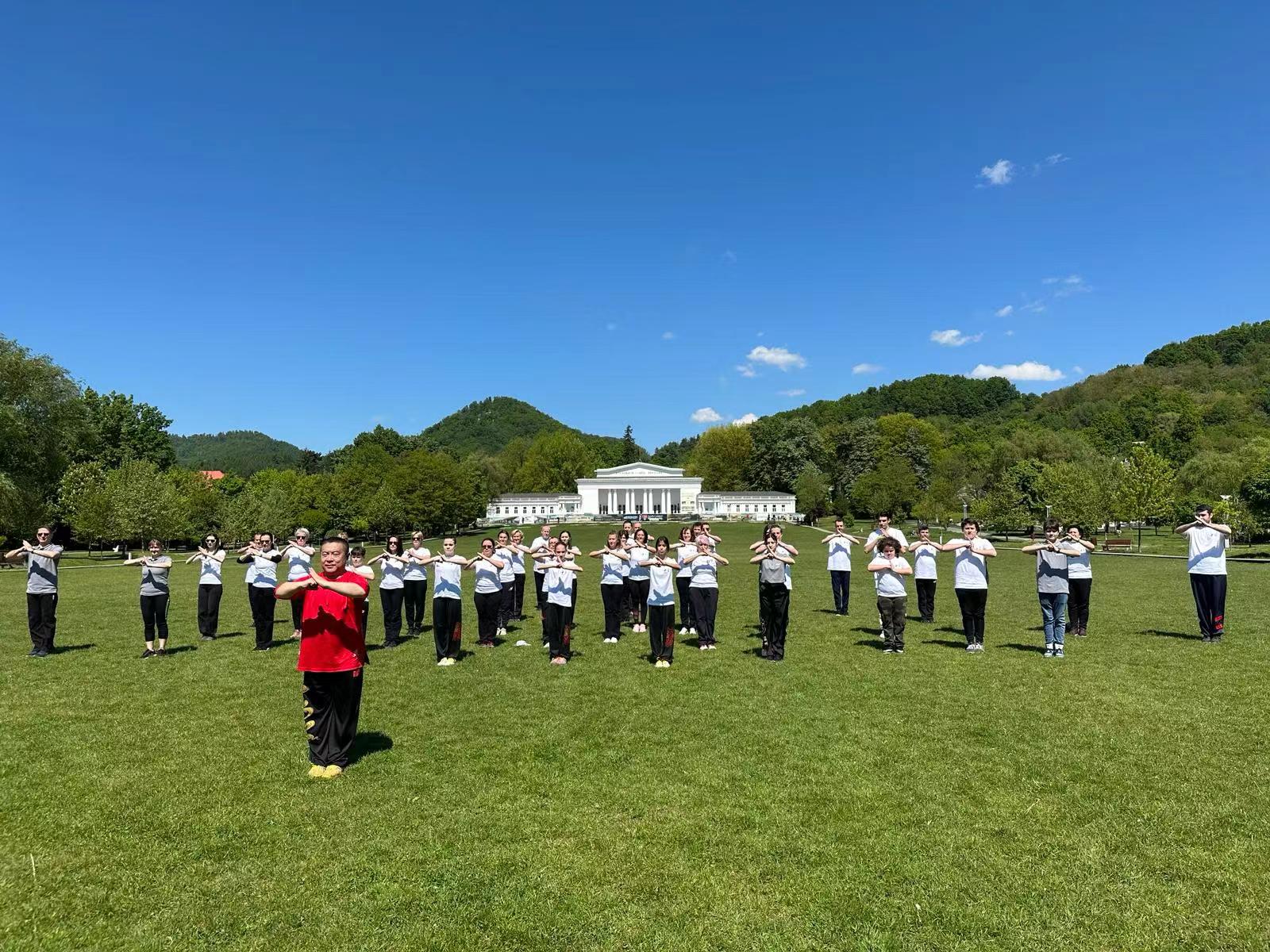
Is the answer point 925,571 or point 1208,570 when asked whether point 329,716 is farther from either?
point 1208,570

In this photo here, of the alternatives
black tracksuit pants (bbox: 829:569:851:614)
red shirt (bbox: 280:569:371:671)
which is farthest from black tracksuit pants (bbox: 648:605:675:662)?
black tracksuit pants (bbox: 829:569:851:614)

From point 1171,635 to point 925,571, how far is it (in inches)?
164

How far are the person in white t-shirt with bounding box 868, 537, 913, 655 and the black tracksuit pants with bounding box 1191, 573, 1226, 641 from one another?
4.96 m

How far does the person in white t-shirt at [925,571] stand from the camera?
1420 cm

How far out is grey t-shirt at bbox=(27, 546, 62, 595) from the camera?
11898mm

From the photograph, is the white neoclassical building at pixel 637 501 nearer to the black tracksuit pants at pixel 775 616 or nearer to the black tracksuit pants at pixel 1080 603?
the black tracksuit pants at pixel 1080 603

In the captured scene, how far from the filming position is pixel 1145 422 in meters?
97.5

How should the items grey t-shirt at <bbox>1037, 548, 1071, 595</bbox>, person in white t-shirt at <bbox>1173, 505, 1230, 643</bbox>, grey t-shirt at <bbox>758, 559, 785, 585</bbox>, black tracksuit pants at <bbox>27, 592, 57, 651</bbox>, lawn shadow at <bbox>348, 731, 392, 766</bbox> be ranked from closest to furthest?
lawn shadow at <bbox>348, 731, 392, 766</bbox>, grey t-shirt at <bbox>758, 559, 785, 585</bbox>, grey t-shirt at <bbox>1037, 548, 1071, 595</bbox>, person in white t-shirt at <bbox>1173, 505, 1230, 643</bbox>, black tracksuit pants at <bbox>27, 592, 57, 651</bbox>

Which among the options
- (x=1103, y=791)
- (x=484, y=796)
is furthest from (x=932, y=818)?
(x=484, y=796)

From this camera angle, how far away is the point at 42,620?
12.2 metres

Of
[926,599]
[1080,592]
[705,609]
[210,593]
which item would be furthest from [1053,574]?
[210,593]

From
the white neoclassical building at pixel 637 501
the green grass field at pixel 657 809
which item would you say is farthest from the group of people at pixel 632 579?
the white neoclassical building at pixel 637 501

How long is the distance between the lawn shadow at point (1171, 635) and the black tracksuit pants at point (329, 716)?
43.5ft

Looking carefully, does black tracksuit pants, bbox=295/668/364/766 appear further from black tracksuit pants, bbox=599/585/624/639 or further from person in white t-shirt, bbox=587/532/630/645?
black tracksuit pants, bbox=599/585/624/639
